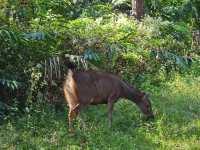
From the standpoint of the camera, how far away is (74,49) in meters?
12.6

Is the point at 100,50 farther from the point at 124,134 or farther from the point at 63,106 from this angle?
the point at 124,134

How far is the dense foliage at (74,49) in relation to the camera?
1148cm

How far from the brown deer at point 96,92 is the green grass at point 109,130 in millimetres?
263

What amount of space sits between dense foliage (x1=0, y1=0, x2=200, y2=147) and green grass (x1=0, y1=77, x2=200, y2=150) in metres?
0.48

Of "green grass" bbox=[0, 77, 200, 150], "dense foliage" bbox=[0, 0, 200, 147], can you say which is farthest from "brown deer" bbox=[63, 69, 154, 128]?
"dense foliage" bbox=[0, 0, 200, 147]

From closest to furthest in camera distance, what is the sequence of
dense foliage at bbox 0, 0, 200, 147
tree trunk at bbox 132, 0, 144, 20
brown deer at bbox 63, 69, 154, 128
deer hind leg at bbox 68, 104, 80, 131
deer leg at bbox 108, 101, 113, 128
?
1. deer hind leg at bbox 68, 104, 80, 131
2. brown deer at bbox 63, 69, 154, 128
3. deer leg at bbox 108, 101, 113, 128
4. dense foliage at bbox 0, 0, 200, 147
5. tree trunk at bbox 132, 0, 144, 20

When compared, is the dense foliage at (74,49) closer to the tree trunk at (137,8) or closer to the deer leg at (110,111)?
the tree trunk at (137,8)

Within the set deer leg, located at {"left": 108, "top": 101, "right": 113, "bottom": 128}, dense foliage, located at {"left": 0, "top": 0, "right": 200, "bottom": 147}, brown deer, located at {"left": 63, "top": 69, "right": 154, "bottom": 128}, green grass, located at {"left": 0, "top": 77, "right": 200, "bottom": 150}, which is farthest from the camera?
dense foliage, located at {"left": 0, "top": 0, "right": 200, "bottom": 147}

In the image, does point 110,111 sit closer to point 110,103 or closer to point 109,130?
point 110,103

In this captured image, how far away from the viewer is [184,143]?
1041cm

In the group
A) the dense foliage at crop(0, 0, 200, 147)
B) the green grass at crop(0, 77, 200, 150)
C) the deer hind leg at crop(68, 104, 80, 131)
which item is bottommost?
the green grass at crop(0, 77, 200, 150)

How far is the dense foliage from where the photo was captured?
37.7 feet

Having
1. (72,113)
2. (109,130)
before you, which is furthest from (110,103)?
(72,113)

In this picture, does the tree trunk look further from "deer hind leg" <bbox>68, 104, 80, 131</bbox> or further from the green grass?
"deer hind leg" <bbox>68, 104, 80, 131</bbox>
